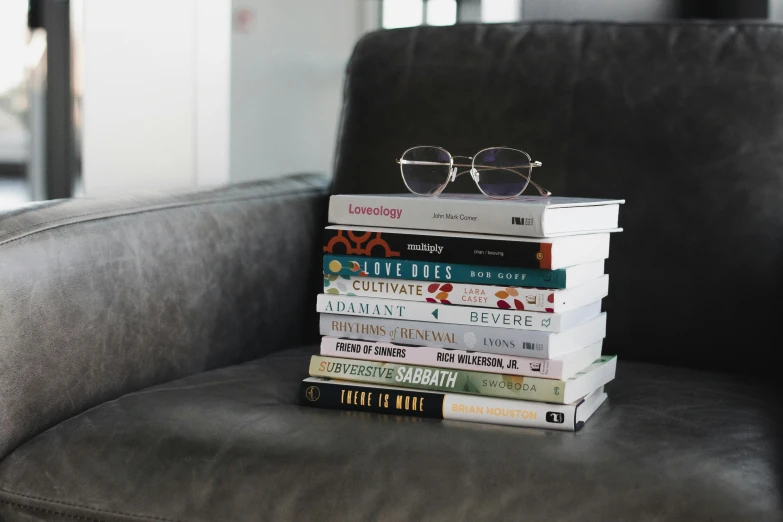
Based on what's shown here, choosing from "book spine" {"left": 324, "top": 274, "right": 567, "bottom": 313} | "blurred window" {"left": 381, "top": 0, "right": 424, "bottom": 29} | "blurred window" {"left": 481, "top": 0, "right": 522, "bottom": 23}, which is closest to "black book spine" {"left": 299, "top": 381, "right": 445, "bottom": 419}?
"book spine" {"left": 324, "top": 274, "right": 567, "bottom": 313}

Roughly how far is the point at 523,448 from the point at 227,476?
29 centimetres

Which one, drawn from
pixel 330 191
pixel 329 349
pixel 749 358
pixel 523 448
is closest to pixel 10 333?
pixel 329 349

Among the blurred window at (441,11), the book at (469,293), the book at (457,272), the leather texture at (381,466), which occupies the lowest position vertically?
the leather texture at (381,466)

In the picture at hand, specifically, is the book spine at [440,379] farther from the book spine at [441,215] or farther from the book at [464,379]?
the book spine at [441,215]

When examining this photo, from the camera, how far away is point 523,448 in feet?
2.69

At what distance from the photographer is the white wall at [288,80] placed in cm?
410

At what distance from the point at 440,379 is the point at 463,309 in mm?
80

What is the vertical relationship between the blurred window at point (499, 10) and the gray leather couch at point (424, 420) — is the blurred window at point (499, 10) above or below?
above

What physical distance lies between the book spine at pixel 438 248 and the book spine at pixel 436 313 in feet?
0.17

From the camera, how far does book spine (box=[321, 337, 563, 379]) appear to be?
0.90 m

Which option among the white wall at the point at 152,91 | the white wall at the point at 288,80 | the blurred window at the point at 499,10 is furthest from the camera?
the white wall at the point at 288,80

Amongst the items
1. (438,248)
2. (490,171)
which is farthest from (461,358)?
(490,171)

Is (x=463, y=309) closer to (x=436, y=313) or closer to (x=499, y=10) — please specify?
(x=436, y=313)

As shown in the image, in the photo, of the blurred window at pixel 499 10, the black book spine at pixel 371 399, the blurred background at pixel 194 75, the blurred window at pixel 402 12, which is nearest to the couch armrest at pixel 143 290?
the blurred background at pixel 194 75
